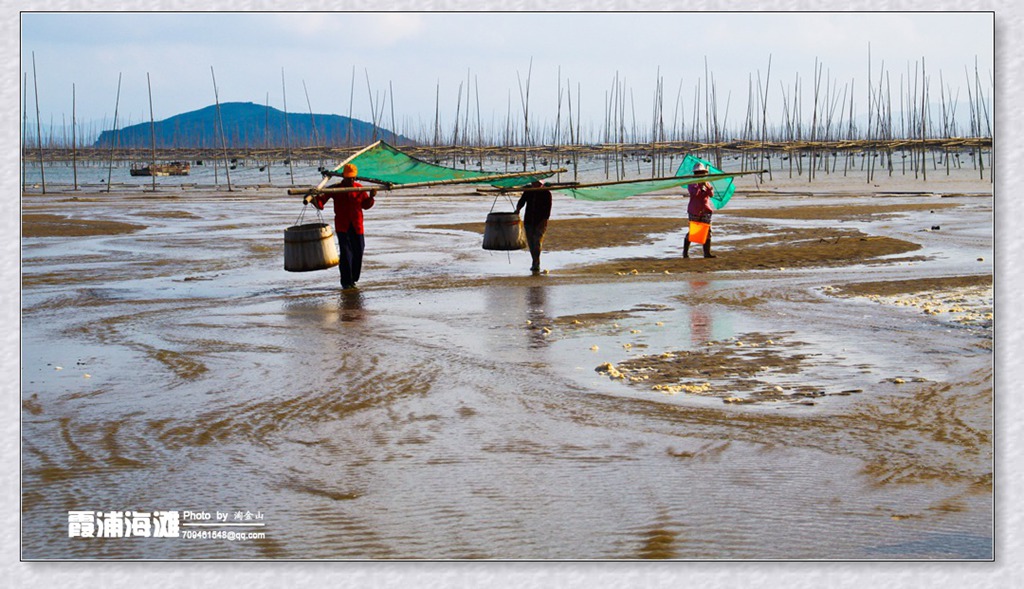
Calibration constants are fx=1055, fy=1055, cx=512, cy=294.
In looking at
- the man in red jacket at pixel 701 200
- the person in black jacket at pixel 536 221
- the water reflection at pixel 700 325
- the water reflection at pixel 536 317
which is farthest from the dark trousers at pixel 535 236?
the water reflection at pixel 700 325

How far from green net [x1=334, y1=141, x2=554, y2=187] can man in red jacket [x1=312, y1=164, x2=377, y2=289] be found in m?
0.21

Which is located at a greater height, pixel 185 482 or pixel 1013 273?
pixel 1013 273

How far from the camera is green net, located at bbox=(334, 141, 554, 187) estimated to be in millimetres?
12078

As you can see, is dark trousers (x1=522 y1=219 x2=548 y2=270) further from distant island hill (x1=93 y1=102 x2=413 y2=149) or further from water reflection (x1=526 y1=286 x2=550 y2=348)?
distant island hill (x1=93 y1=102 x2=413 y2=149)

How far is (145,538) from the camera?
4.12 metres

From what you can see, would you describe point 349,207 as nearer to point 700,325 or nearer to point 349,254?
point 349,254

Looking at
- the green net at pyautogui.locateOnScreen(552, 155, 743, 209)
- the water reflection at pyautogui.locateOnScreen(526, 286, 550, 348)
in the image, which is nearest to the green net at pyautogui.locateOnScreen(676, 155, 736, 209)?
the green net at pyautogui.locateOnScreen(552, 155, 743, 209)

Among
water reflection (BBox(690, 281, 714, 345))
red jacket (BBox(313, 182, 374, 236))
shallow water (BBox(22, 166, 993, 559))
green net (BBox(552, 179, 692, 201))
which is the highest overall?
green net (BBox(552, 179, 692, 201))

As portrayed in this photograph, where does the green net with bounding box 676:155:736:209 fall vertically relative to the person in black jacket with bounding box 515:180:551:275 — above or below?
above

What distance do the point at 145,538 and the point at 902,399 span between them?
4.47 meters

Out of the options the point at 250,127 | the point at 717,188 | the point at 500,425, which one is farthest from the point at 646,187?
the point at 250,127

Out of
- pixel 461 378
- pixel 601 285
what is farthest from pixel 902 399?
pixel 601 285

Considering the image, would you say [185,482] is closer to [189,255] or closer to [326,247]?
[326,247]

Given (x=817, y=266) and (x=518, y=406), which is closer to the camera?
(x=518, y=406)
